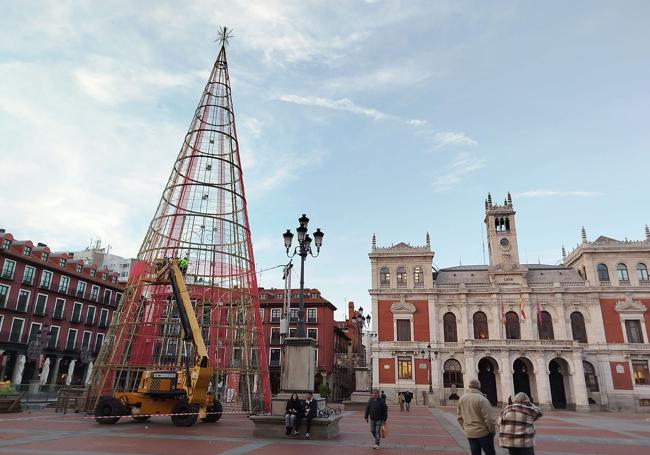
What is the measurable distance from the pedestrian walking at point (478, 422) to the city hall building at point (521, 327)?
39284 millimetres

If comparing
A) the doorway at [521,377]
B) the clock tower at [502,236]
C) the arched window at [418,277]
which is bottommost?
the doorway at [521,377]

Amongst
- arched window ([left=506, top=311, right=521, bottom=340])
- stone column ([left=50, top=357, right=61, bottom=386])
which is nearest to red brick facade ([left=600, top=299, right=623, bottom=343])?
arched window ([left=506, top=311, right=521, bottom=340])

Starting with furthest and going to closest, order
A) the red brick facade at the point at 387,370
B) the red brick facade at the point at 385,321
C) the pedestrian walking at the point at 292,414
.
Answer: the red brick facade at the point at 385,321 < the red brick facade at the point at 387,370 < the pedestrian walking at the point at 292,414

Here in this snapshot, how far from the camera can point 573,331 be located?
46.8 m

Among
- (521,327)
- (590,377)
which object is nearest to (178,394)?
(521,327)

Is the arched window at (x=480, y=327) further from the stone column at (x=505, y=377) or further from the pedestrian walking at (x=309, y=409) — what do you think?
the pedestrian walking at (x=309, y=409)

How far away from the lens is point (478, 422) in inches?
296

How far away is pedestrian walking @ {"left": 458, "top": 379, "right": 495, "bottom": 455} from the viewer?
292 inches

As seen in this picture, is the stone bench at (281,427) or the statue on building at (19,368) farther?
the statue on building at (19,368)

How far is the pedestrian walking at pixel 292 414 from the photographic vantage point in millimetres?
13673

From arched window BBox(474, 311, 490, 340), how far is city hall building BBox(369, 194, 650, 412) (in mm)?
108

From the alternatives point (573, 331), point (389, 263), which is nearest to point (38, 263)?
point (389, 263)

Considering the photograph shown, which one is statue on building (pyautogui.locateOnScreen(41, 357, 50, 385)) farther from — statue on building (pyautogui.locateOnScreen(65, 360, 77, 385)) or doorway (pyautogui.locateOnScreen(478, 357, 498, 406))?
doorway (pyautogui.locateOnScreen(478, 357, 498, 406))

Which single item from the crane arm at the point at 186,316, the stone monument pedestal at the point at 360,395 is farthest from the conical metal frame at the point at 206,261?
the stone monument pedestal at the point at 360,395
